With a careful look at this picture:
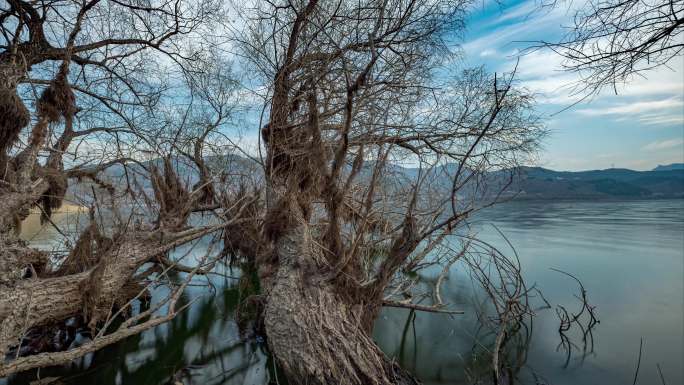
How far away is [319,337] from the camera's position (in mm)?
3213

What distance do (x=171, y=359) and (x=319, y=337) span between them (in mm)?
2856

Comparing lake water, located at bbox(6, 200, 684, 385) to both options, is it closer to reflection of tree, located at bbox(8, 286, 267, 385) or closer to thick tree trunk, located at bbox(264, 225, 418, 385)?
reflection of tree, located at bbox(8, 286, 267, 385)

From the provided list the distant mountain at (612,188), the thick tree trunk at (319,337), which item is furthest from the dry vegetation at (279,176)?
the distant mountain at (612,188)

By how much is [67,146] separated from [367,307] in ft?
18.5

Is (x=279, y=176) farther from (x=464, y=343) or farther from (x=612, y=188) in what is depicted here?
(x=612, y=188)

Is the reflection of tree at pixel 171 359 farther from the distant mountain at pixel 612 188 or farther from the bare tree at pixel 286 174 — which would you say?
the distant mountain at pixel 612 188

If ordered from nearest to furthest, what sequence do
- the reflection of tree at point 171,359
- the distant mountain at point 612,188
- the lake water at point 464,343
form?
1. the reflection of tree at point 171,359
2. the lake water at point 464,343
3. the distant mountain at point 612,188

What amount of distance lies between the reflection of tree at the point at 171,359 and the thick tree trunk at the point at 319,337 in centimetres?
144

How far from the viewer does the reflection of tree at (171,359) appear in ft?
14.4

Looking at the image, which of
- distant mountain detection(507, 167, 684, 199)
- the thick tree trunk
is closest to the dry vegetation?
the thick tree trunk

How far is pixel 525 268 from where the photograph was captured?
381 inches

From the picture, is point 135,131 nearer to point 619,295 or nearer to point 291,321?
point 291,321

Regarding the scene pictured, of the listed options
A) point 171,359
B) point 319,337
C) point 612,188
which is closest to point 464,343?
point 319,337

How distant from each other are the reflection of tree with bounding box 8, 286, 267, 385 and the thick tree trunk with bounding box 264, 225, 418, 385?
1441 millimetres
